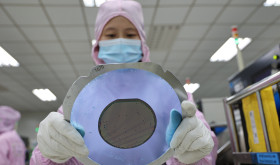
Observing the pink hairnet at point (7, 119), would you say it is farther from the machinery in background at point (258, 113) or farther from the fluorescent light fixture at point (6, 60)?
the machinery in background at point (258, 113)

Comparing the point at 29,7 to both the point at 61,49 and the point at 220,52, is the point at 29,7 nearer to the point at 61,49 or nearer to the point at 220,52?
the point at 61,49

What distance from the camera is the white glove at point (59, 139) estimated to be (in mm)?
514

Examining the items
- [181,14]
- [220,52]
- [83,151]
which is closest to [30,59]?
[181,14]

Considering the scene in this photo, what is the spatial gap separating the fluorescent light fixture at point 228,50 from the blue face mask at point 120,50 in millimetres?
4297

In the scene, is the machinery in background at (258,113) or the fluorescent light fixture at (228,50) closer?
the machinery in background at (258,113)

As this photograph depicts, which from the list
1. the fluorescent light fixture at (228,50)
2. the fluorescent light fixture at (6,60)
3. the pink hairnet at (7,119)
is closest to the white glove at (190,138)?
the pink hairnet at (7,119)

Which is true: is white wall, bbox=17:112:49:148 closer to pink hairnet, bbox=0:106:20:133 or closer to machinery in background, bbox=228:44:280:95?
pink hairnet, bbox=0:106:20:133

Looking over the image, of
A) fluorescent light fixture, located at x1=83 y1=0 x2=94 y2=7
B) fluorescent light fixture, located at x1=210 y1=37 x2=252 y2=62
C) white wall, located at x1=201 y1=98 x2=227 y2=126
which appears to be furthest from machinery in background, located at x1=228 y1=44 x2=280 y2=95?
fluorescent light fixture, located at x1=210 y1=37 x2=252 y2=62

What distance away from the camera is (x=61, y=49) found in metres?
4.85

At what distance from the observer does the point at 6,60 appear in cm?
509

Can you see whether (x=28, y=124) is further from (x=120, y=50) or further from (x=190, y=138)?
(x=190, y=138)

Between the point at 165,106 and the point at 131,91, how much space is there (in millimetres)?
84

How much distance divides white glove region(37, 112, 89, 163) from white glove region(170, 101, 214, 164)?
21 cm

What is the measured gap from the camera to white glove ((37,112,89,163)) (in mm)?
514
